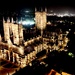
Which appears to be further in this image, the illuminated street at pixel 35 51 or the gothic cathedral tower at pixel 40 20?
the gothic cathedral tower at pixel 40 20

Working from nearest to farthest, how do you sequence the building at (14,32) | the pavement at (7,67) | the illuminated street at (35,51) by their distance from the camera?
the illuminated street at (35,51) < the pavement at (7,67) < the building at (14,32)

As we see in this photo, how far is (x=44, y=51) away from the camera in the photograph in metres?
52.4

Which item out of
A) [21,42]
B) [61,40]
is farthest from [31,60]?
[61,40]

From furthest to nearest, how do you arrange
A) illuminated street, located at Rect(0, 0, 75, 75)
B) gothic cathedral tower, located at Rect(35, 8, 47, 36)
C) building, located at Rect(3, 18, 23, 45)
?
gothic cathedral tower, located at Rect(35, 8, 47, 36) < building, located at Rect(3, 18, 23, 45) < illuminated street, located at Rect(0, 0, 75, 75)

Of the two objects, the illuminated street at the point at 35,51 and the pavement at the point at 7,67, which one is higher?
the illuminated street at the point at 35,51

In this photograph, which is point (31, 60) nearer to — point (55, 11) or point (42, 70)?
point (42, 70)

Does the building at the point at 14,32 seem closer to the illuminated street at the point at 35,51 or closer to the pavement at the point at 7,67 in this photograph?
the illuminated street at the point at 35,51

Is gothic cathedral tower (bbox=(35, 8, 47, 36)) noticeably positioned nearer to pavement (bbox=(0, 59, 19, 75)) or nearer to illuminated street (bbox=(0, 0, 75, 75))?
illuminated street (bbox=(0, 0, 75, 75))

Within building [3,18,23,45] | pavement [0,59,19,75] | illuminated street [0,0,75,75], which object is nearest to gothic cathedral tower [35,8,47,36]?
illuminated street [0,0,75,75]

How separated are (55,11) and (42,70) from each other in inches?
4817

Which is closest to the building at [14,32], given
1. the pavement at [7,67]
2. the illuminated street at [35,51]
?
the illuminated street at [35,51]

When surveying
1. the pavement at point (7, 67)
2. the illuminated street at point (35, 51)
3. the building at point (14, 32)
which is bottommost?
the pavement at point (7, 67)

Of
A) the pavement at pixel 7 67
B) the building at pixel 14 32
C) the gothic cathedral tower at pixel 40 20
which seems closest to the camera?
the pavement at pixel 7 67

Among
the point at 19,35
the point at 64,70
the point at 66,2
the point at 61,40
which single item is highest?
the point at 66,2
